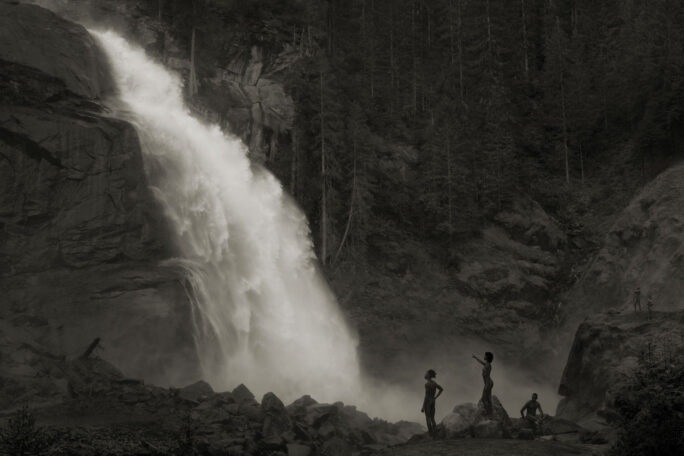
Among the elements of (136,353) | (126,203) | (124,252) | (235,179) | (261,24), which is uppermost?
(261,24)

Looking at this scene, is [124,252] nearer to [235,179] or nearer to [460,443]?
[235,179]

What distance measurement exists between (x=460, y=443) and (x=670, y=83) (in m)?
30.7

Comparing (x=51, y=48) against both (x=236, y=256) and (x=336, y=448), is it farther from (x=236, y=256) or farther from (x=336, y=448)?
(x=336, y=448)

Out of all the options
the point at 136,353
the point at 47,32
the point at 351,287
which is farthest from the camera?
the point at 351,287

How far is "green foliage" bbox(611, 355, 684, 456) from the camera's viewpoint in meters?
11.6

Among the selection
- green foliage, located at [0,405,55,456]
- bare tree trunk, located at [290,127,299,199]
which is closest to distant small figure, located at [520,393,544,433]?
green foliage, located at [0,405,55,456]

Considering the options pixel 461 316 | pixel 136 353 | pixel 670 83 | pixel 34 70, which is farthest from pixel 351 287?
pixel 670 83

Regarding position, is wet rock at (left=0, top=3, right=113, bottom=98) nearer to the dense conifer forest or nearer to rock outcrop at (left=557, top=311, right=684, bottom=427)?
the dense conifer forest

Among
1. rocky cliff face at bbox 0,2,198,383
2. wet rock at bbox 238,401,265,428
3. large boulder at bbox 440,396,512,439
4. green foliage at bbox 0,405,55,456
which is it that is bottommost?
green foliage at bbox 0,405,55,456

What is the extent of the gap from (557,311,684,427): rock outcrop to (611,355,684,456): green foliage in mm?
9280

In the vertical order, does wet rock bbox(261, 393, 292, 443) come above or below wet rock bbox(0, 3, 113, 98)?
below

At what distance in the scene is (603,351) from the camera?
24.1 meters

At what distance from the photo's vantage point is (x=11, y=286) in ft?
75.9

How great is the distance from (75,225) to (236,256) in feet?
23.8
